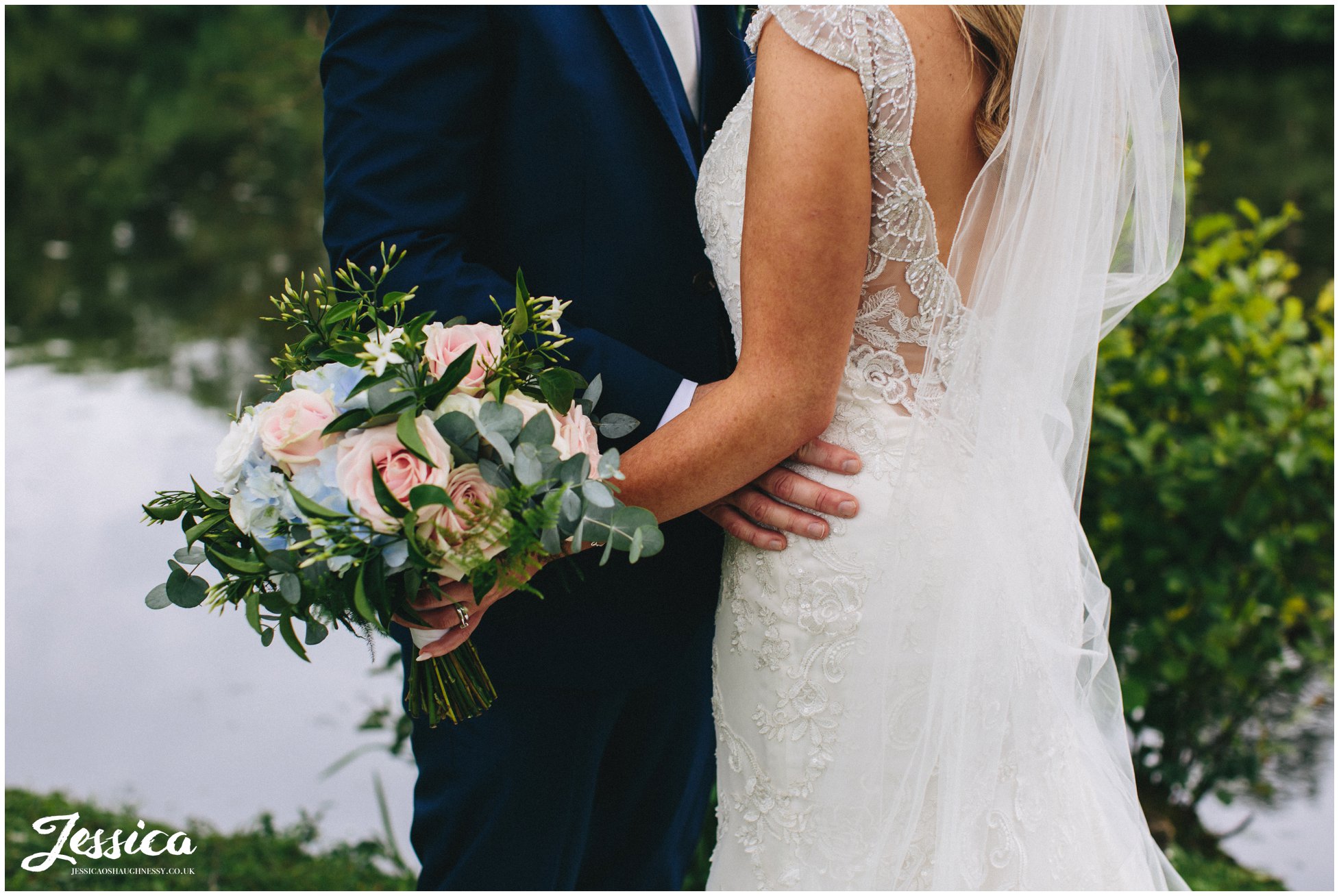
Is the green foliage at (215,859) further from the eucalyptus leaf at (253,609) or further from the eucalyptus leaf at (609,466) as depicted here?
the eucalyptus leaf at (609,466)

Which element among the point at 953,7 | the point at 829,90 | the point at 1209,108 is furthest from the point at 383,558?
the point at 1209,108

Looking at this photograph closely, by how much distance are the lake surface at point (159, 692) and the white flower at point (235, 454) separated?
7.05 ft

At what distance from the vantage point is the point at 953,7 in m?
1.43

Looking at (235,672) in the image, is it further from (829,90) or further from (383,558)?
(829,90)

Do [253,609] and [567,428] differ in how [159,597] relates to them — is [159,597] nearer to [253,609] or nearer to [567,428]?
[253,609]

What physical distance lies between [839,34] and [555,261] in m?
0.59

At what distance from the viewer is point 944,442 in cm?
155

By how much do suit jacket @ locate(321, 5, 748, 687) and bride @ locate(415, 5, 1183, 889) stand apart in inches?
6.1

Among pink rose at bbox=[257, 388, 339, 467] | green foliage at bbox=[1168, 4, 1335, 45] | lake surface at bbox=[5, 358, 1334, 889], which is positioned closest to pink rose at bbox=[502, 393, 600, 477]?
pink rose at bbox=[257, 388, 339, 467]

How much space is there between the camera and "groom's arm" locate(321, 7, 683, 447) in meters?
1.58

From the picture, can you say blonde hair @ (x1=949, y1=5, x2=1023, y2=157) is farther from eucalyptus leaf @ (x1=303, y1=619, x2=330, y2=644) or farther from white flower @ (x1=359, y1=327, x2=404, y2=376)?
eucalyptus leaf @ (x1=303, y1=619, x2=330, y2=644)

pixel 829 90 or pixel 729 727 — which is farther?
pixel 729 727

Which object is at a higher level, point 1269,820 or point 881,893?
point 881,893

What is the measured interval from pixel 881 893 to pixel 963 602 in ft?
1.43
